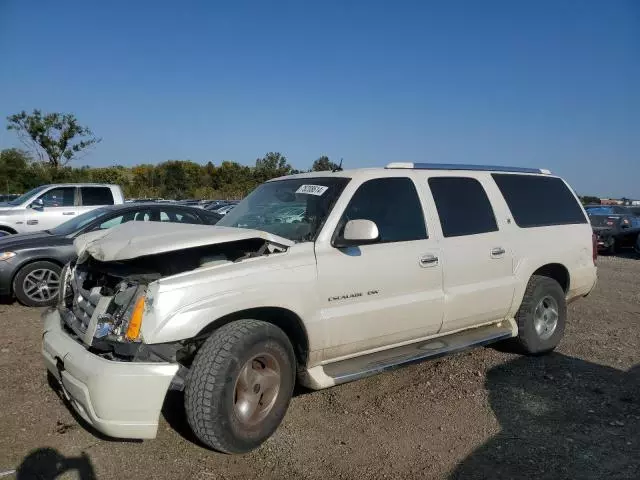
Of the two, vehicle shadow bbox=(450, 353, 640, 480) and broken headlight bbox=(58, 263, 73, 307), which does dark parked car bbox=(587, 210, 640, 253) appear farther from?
broken headlight bbox=(58, 263, 73, 307)

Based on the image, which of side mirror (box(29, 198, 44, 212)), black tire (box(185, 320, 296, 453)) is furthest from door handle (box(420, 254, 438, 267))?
side mirror (box(29, 198, 44, 212))

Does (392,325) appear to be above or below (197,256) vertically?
below

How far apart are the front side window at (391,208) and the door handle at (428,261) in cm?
17

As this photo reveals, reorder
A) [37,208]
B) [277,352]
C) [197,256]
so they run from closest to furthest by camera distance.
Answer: [277,352] < [197,256] < [37,208]

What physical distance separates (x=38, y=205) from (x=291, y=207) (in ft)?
33.1

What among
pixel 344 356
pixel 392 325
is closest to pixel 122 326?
pixel 344 356

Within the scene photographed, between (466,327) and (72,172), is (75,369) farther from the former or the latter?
(72,172)

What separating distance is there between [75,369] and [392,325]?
2200 mm

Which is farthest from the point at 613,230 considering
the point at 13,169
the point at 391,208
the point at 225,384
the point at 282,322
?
the point at 13,169

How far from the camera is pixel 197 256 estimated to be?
3.67 m

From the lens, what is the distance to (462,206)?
185 inches

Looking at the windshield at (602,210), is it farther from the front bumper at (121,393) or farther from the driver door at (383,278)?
the front bumper at (121,393)

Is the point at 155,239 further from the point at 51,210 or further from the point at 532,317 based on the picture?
the point at 51,210

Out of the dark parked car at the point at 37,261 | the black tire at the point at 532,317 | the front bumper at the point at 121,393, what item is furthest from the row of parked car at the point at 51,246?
the black tire at the point at 532,317
